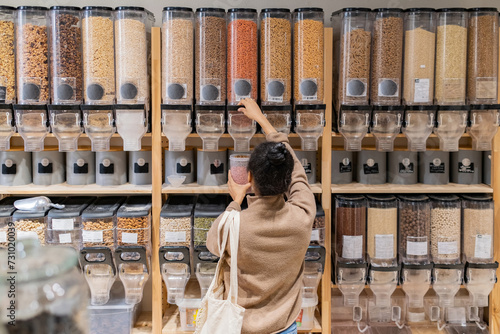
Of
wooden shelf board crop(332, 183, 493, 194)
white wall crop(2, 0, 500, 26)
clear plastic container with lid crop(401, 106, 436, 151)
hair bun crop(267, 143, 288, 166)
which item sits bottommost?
wooden shelf board crop(332, 183, 493, 194)

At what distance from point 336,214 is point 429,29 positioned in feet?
3.05

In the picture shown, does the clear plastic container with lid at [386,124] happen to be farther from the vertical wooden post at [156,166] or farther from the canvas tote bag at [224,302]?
the vertical wooden post at [156,166]

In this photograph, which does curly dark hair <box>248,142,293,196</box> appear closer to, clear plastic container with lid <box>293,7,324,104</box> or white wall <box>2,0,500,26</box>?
clear plastic container with lid <box>293,7,324,104</box>

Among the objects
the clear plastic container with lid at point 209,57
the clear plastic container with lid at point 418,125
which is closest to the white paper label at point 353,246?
the clear plastic container with lid at point 418,125

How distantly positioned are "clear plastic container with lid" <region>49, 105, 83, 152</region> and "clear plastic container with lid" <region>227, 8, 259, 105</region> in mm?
680

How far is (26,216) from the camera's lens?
6.89 ft

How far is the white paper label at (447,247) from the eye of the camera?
7.16 feet

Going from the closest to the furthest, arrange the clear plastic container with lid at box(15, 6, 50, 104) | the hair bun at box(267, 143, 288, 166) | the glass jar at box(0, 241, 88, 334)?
the glass jar at box(0, 241, 88, 334) < the hair bun at box(267, 143, 288, 166) < the clear plastic container with lid at box(15, 6, 50, 104)

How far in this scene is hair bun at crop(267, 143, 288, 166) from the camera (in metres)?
1.55

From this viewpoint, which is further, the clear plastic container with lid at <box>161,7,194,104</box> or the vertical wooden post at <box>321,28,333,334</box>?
the vertical wooden post at <box>321,28,333,334</box>

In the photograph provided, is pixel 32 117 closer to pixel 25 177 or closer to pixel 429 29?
pixel 25 177

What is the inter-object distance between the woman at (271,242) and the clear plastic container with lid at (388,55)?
683 millimetres

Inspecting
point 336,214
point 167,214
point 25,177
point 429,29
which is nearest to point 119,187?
point 167,214

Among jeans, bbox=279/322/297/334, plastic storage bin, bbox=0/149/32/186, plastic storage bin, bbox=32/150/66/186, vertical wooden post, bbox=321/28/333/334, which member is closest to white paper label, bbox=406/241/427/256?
vertical wooden post, bbox=321/28/333/334
